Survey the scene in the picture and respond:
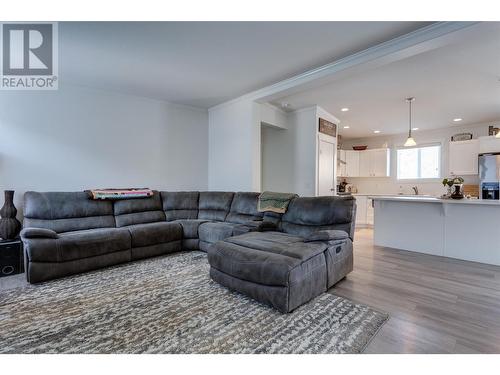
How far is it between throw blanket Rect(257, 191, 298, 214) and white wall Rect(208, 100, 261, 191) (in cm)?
90

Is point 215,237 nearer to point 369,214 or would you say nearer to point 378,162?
point 369,214

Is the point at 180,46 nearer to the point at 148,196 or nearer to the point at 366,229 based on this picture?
the point at 148,196

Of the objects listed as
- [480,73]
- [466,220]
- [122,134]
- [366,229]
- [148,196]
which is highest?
[480,73]

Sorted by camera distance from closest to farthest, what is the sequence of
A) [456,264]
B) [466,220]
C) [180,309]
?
[180,309] < [456,264] < [466,220]

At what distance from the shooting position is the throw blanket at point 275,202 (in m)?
3.44

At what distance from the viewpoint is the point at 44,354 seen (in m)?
1.54

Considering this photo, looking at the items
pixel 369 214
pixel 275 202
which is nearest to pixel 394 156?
pixel 369 214

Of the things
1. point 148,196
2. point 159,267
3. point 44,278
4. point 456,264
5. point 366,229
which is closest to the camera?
point 44,278

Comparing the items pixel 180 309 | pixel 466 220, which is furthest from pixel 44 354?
pixel 466 220

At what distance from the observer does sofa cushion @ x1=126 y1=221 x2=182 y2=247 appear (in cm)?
332

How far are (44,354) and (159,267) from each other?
1.59 m

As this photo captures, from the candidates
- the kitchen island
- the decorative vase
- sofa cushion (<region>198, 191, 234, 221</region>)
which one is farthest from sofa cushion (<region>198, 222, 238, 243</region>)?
the decorative vase

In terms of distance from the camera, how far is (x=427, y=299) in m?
2.30

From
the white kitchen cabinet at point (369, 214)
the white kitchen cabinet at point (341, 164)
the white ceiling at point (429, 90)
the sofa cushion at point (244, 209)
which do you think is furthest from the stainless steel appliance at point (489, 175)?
the sofa cushion at point (244, 209)
